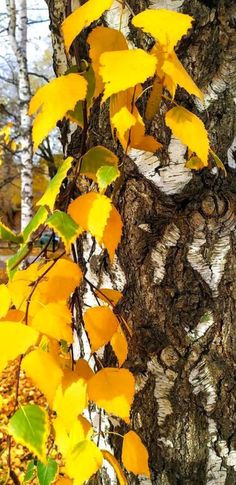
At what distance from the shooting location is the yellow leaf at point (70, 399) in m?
0.61

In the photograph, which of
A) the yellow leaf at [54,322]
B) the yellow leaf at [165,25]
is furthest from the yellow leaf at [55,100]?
the yellow leaf at [54,322]

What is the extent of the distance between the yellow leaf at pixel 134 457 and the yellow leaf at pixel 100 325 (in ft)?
0.60

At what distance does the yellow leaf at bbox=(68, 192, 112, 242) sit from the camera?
57cm

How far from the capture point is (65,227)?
0.57 metres

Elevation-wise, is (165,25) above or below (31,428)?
above

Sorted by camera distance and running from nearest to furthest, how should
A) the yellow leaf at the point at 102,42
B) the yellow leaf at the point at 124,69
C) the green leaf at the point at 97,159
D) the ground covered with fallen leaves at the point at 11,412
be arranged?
the yellow leaf at the point at 124,69
the yellow leaf at the point at 102,42
the green leaf at the point at 97,159
the ground covered with fallen leaves at the point at 11,412

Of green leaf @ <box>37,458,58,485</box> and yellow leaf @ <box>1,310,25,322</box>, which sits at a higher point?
yellow leaf @ <box>1,310,25,322</box>

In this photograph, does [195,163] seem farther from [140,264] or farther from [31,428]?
[31,428]

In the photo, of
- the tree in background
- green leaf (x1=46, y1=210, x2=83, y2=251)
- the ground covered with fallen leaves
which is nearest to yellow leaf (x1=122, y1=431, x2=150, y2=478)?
the tree in background

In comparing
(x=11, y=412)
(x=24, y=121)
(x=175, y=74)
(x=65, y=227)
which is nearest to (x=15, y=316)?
(x=65, y=227)

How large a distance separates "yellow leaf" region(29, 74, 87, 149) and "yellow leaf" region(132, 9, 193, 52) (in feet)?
0.35

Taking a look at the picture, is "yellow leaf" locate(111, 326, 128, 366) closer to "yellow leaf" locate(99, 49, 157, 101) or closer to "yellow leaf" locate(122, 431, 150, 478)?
"yellow leaf" locate(122, 431, 150, 478)

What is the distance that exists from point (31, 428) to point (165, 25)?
0.50 metres

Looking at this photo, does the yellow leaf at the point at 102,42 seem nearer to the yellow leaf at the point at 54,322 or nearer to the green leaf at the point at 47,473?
the yellow leaf at the point at 54,322
